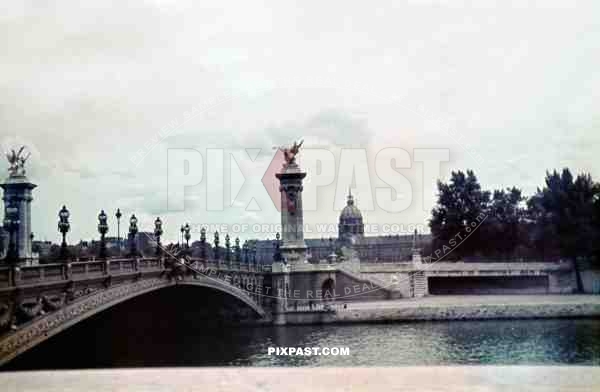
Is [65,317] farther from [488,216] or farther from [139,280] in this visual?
[488,216]

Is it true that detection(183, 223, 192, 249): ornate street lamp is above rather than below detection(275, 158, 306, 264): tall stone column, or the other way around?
below

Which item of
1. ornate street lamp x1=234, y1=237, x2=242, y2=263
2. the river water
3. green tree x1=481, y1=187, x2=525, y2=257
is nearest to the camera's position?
the river water

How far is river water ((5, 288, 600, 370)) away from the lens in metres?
7.18

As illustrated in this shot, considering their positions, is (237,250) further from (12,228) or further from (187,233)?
(12,228)

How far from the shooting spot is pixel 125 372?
658 cm

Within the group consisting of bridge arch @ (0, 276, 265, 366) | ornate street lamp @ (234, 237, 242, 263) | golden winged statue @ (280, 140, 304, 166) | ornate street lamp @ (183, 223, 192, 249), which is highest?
golden winged statue @ (280, 140, 304, 166)

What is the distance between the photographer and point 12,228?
6488mm

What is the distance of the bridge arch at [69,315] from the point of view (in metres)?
6.58

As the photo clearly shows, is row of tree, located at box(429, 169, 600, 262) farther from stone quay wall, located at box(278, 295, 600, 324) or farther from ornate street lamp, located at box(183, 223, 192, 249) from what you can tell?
ornate street lamp, located at box(183, 223, 192, 249)

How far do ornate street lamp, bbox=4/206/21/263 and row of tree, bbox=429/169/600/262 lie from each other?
13.7 ft

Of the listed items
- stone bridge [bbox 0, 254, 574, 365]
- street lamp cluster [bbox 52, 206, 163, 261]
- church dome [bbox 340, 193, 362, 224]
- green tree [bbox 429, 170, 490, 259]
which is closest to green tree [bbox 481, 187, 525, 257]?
green tree [bbox 429, 170, 490, 259]

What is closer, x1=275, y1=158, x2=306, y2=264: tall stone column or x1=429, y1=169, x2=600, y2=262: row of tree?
x1=429, y1=169, x2=600, y2=262: row of tree

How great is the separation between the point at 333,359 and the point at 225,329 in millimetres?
4670

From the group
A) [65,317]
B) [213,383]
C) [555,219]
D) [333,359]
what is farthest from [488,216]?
[65,317]
